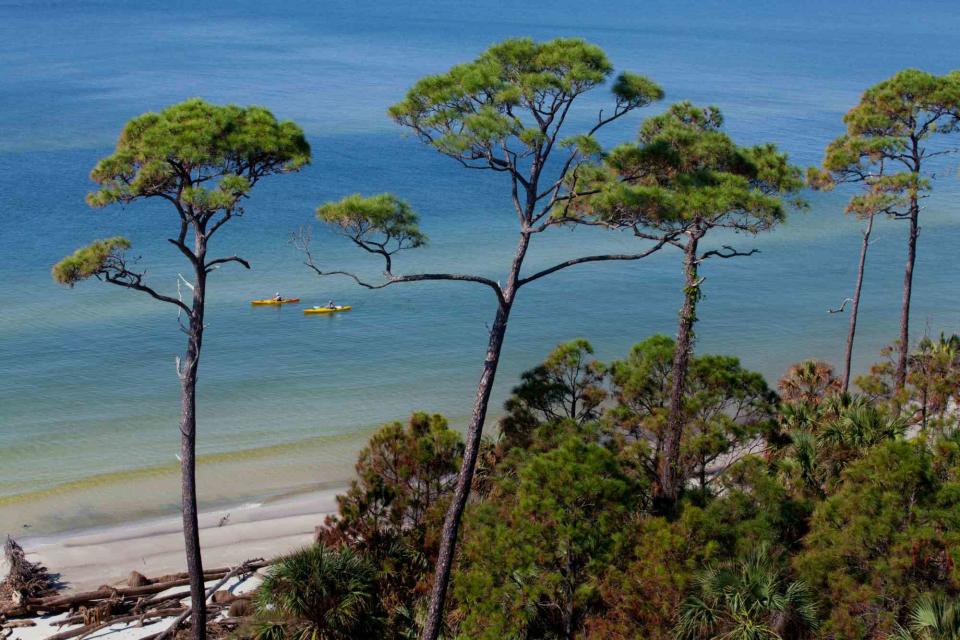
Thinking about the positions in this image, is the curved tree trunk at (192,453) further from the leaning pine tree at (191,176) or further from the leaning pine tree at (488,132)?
the leaning pine tree at (488,132)

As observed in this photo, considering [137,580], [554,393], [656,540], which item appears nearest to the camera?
[656,540]

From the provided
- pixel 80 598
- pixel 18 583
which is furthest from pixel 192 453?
pixel 18 583

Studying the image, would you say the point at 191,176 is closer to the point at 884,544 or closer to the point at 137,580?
the point at 137,580

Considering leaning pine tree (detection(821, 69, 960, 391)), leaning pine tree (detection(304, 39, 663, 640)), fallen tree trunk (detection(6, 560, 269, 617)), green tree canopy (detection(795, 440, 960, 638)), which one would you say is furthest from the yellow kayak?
green tree canopy (detection(795, 440, 960, 638))

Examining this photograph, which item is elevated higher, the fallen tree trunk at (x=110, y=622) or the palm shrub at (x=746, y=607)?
the palm shrub at (x=746, y=607)

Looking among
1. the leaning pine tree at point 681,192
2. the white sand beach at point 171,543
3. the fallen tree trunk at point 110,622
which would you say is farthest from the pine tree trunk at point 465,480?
the white sand beach at point 171,543

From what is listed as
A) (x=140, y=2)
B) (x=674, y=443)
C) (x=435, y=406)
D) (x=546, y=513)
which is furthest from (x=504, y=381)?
(x=140, y=2)
